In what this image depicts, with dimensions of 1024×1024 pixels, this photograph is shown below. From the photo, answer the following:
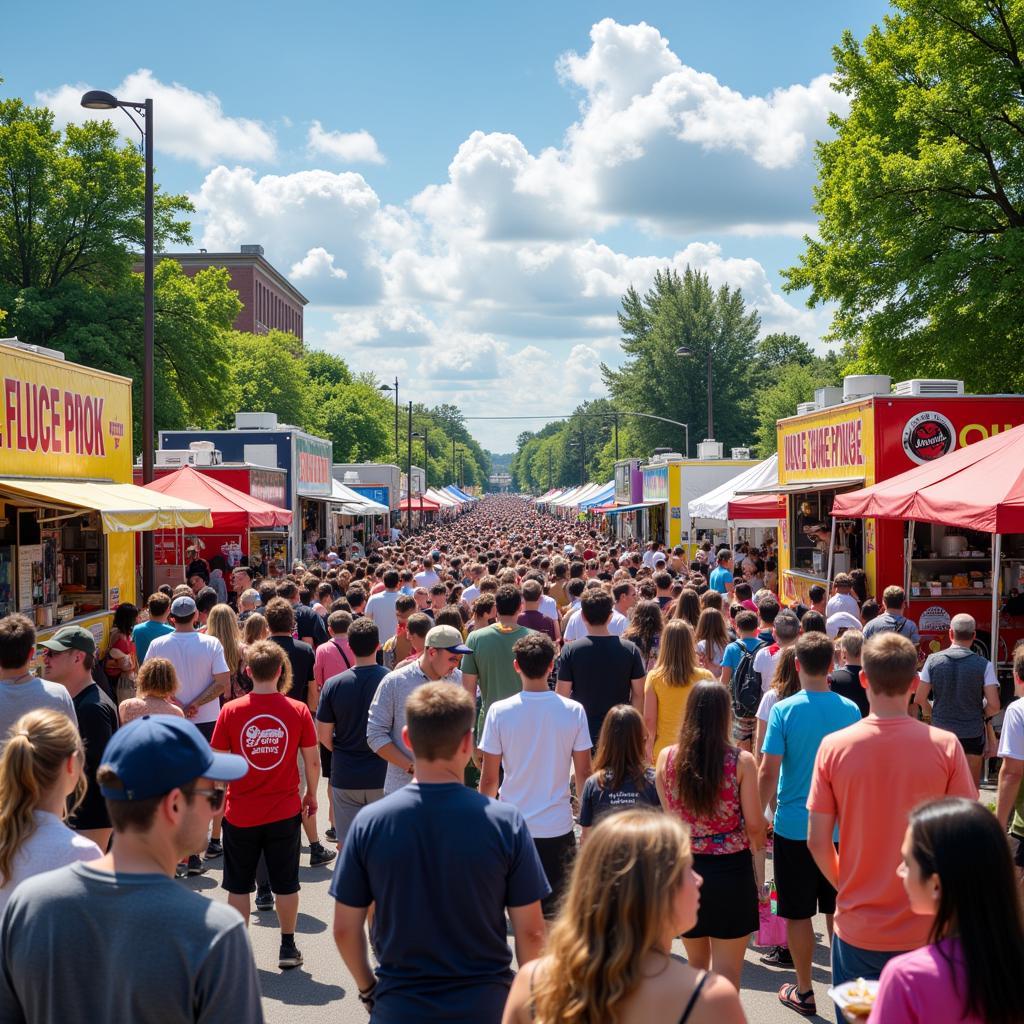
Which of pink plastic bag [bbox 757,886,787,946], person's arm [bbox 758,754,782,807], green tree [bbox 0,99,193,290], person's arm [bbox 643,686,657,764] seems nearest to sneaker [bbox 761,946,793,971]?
pink plastic bag [bbox 757,886,787,946]

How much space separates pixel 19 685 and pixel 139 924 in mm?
3654

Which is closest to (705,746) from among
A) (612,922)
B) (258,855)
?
(612,922)

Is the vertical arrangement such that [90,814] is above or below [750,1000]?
above

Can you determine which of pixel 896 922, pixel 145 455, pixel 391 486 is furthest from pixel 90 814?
pixel 391 486

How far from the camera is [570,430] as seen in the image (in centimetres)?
19150

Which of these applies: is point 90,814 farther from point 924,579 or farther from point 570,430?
point 570,430

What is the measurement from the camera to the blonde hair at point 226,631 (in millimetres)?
8969

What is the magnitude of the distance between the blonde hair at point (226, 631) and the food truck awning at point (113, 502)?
11.5 feet

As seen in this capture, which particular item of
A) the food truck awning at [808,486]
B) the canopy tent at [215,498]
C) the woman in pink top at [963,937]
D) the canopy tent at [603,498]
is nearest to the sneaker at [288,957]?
the woman in pink top at [963,937]

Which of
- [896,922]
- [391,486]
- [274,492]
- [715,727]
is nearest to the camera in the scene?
[896,922]

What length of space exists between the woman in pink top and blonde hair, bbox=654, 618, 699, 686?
4.30m

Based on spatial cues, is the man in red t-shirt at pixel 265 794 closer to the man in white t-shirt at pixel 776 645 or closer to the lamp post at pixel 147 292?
the man in white t-shirt at pixel 776 645

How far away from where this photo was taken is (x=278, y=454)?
28891 millimetres

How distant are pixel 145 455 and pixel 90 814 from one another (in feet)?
46.7
